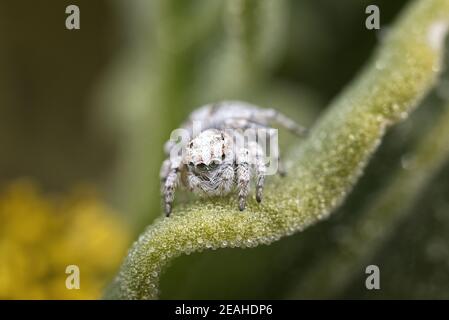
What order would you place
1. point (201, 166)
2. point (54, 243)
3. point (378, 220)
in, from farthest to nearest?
1. point (54, 243)
2. point (378, 220)
3. point (201, 166)

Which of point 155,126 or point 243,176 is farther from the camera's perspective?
point 155,126

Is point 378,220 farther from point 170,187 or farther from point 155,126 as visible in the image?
point 155,126

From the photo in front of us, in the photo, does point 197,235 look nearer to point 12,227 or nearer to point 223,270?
point 223,270

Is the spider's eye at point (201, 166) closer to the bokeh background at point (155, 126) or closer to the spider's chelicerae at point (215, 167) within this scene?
the spider's chelicerae at point (215, 167)

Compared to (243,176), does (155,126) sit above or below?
above

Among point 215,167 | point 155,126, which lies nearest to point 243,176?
point 215,167

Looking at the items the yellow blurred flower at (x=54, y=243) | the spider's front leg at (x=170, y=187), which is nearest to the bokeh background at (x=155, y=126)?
the yellow blurred flower at (x=54, y=243)
